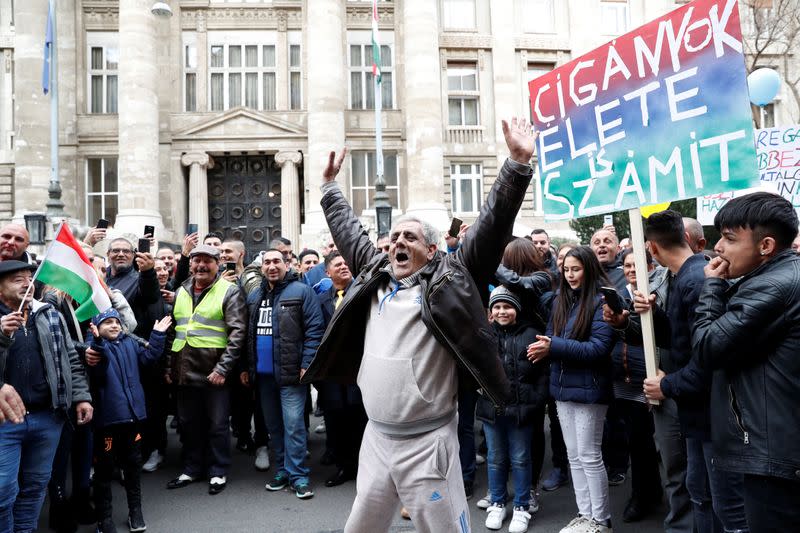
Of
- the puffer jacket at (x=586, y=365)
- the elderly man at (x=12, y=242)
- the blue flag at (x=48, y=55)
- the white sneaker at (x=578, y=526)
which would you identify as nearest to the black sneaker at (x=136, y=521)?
the elderly man at (x=12, y=242)

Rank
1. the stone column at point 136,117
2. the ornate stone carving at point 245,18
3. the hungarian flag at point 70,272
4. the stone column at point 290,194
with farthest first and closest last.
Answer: the ornate stone carving at point 245,18, the stone column at point 290,194, the stone column at point 136,117, the hungarian flag at point 70,272

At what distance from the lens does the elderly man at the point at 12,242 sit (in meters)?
5.31

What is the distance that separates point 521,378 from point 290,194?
65.8 feet

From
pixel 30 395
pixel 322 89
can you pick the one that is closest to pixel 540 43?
pixel 322 89

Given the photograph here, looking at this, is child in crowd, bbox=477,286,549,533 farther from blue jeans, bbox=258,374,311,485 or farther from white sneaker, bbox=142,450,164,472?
white sneaker, bbox=142,450,164,472

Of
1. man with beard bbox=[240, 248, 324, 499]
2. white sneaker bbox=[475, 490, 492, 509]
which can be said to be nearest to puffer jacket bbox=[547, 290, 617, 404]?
white sneaker bbox=[475, 490, 492, 509]

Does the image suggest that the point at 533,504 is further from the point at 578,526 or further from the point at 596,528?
the point at 596,528

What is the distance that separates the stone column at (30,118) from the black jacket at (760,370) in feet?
83.1

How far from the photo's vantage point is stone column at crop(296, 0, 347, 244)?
906 inches

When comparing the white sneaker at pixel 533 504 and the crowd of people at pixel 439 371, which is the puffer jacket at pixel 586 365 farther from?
the white sneaker at pixel 533 504

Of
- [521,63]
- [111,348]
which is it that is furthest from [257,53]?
[111,348]

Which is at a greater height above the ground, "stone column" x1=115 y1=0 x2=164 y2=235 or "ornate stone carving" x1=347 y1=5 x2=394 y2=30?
"ornate stone carving" x1=347 y1=5 x2=394 y2=30

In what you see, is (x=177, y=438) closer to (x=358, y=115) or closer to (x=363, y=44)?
(x=358, y=115)

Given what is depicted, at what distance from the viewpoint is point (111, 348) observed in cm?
547
